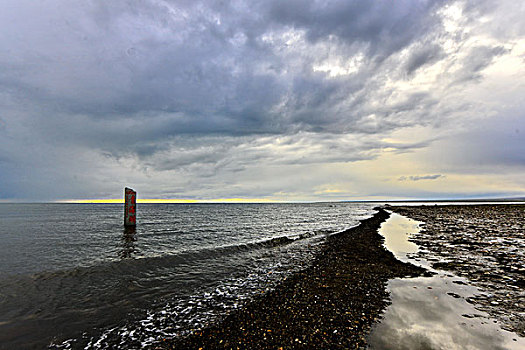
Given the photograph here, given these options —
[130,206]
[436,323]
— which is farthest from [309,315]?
[130,206]

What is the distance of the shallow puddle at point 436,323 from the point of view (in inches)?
253

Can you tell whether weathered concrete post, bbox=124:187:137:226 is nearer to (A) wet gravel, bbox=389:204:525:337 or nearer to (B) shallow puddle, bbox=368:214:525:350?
(B) shallow puddle, bbox=368:214:525:350

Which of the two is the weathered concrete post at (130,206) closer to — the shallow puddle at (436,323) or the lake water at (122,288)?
the lake water at (122,288)

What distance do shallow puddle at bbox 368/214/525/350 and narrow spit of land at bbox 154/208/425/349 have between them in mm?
528

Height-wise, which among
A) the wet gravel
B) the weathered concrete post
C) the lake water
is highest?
the weathered concrete post

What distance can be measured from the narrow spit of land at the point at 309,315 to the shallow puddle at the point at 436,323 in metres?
0.53

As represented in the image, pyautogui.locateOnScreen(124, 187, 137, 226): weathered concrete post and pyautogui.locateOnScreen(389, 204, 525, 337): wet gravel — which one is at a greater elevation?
pyautogui.locateOnScreen(124, 187, 137, 226): weathered concrete post

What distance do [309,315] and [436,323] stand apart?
13.3 feet

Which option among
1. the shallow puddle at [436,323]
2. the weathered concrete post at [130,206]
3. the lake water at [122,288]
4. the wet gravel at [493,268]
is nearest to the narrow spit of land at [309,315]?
the shallow puddle at [436,323]

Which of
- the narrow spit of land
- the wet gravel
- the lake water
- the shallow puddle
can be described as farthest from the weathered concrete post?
the wet gravel

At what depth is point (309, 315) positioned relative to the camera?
26.7ft

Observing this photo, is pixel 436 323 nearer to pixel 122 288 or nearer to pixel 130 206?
pixel 122 288

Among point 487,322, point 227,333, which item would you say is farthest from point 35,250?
point 487,322

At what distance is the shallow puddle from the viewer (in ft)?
21.1
